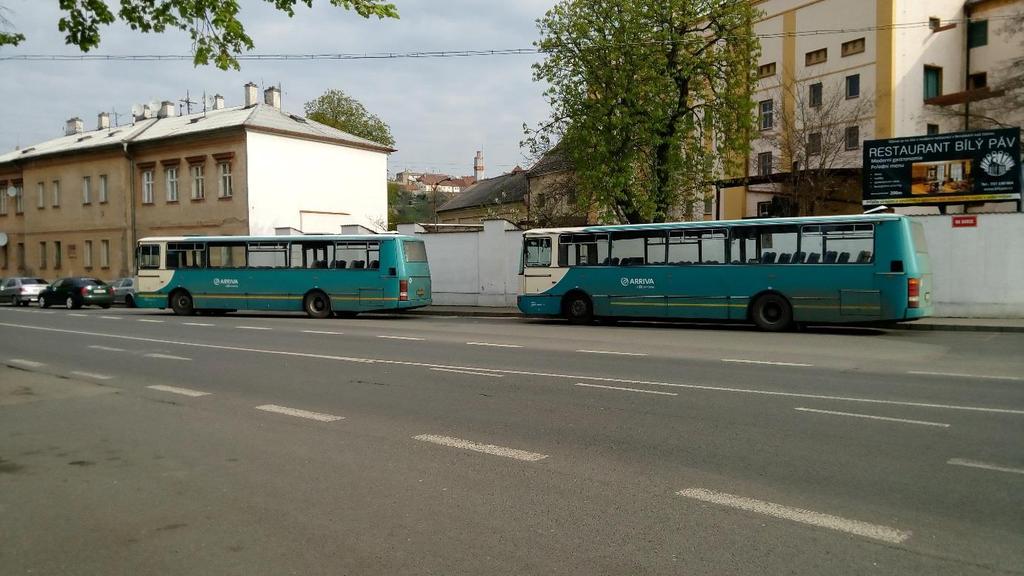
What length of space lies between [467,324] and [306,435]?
1464 centimetres

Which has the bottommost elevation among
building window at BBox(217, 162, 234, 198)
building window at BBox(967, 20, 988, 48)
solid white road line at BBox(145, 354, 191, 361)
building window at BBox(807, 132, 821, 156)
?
solid white road line at BBox(145, 354, 191, 361)

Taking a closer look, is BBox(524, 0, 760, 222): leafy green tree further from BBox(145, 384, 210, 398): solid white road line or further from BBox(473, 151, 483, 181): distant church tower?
BBox(473, 151, 483, 181): distant church tower

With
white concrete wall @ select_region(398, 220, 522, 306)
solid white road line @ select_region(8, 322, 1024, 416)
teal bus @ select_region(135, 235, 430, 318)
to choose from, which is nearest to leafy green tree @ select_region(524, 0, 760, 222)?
white concrete wall @ select_region(398, 220, 522, 306)

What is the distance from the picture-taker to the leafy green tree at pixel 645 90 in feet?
82.2

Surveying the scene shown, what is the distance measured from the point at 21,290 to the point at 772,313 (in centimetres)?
3860

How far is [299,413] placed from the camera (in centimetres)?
857

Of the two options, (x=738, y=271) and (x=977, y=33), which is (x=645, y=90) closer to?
(x=738, y=271)

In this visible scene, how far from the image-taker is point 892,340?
1619 centimetres

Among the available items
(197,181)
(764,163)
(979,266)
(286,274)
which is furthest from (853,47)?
(197,181)

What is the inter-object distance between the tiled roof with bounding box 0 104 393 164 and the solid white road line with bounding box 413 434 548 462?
123ft

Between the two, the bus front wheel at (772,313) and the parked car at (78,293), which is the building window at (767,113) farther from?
the parked car at (78,293)

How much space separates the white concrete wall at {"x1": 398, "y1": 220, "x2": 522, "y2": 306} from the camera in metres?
28.5

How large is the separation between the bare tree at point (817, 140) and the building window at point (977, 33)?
738cm

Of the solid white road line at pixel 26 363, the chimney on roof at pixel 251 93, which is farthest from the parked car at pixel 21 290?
the solid white road line at pixel 26 363
